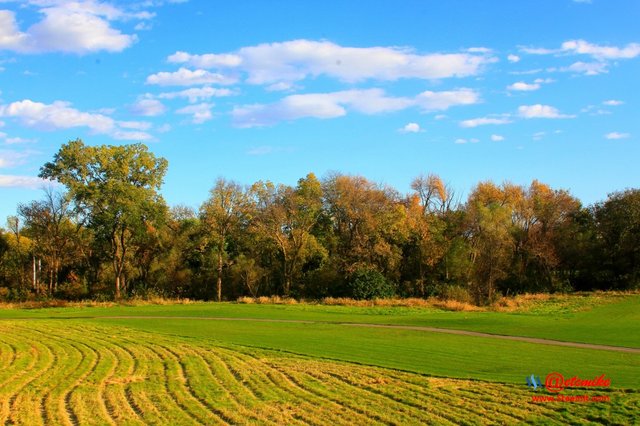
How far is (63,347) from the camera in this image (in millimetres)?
25203

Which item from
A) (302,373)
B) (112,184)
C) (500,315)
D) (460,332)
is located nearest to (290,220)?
(112,184)

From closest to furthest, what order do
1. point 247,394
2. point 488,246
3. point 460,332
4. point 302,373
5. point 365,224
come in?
1. point 247,394
2. point 302,373
3. point 460,332
4. point 488,246
5. point 365,224

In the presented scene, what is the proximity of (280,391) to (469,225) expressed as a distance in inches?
2180

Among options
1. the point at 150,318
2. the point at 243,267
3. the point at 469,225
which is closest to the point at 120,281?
the point at 243,267

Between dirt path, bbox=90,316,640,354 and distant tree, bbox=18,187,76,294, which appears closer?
dirt path, bbox=90,316,640,354

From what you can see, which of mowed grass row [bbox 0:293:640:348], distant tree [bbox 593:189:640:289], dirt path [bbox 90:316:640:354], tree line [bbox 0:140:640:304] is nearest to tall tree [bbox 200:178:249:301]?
tree line [bbox 0:140:640:304]

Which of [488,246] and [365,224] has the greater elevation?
[365,224]

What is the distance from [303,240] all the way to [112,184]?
2295 centimetres

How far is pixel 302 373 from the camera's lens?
1852 cm

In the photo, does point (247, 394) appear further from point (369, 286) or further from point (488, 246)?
point (488, 246)

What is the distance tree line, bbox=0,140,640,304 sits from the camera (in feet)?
201

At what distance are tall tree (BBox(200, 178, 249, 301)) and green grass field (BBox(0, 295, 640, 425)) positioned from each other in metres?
30.8

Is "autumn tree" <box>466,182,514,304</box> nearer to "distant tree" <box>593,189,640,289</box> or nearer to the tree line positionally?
the tree line

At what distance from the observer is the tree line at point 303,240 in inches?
2413
